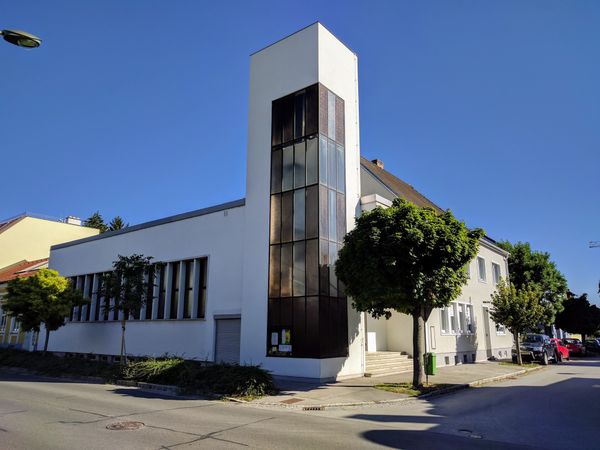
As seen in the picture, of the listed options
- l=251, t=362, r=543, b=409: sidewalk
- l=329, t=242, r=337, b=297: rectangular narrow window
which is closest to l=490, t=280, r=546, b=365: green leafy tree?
l=251, t=362, r=543, b=409: sidewalk

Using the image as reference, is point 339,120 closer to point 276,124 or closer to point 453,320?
point 276,124

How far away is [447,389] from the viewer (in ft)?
49.9

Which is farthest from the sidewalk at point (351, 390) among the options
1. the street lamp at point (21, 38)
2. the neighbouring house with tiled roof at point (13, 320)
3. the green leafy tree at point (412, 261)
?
the neighbouring house with tiled roof at point (13, 320)

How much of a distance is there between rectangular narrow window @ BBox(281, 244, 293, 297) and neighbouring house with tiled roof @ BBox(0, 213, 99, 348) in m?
27.2

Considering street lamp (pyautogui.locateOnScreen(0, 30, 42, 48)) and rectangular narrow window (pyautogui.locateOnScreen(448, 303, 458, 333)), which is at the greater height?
street lamp (pyautogui.locateOnScreen(0, 30, 42, 48))

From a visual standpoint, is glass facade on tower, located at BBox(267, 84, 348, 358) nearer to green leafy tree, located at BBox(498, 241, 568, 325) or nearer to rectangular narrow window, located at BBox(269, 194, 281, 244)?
rectangular narrow window, located at BBox(269, 194, 281, 244)

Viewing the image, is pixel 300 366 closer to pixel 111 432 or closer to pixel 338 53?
pixel 111 432

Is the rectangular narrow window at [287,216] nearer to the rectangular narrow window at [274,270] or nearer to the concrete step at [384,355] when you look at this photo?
the rectangular narrow window at [274,270]

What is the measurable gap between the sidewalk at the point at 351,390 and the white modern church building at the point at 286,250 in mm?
1106

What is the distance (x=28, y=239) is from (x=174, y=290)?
87.0 ft

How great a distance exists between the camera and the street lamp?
7.47 metres

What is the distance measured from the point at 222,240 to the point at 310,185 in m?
5.75

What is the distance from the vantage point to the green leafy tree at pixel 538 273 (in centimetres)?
4116

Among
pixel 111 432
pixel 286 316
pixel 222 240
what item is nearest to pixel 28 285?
pixel 222 240
